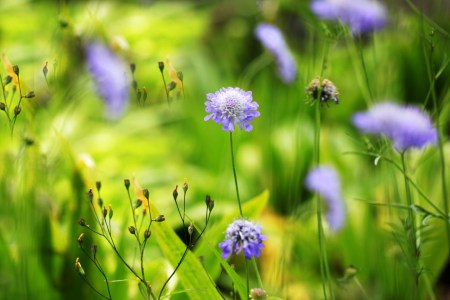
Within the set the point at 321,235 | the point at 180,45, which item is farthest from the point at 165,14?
the point at 321,235

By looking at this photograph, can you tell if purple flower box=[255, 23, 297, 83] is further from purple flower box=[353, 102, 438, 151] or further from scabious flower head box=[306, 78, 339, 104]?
scabious flower head box=[306, 78, 339, 104]

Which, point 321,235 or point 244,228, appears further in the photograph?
point 321,235

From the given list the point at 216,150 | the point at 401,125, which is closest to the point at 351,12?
the point at 401,125

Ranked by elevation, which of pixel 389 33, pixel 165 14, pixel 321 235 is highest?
pixel 165 14

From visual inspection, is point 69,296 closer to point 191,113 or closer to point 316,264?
point 316,264

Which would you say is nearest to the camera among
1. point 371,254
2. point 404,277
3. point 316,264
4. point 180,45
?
point 404,277

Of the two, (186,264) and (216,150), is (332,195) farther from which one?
(216,150)

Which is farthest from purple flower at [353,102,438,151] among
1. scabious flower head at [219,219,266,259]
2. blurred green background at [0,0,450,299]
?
scabious flower head at [219,219,266,259]
